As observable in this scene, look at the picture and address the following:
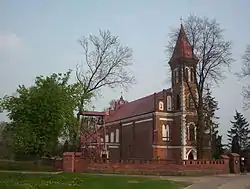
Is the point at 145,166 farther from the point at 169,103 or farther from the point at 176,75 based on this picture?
the point at 176,75

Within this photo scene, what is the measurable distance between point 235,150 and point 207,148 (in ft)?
16.7

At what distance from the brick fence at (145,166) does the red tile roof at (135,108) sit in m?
20.2

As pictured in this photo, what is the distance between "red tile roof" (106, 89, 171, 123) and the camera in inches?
2306

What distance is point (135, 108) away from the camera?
64750 millimetres

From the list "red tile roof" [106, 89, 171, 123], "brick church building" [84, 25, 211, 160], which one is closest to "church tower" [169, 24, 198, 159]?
"brick church building" [84, 25, 211, 160]

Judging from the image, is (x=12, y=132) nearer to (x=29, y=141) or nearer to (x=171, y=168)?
(x=29, y=141)

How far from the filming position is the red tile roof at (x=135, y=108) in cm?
5856

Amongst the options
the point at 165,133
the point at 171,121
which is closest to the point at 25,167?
the point at 165,133

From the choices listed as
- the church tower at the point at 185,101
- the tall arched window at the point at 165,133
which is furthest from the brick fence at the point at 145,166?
the tall arched window at the point at 165,133

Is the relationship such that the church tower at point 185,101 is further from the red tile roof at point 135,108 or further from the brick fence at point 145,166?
the brick fence at point 145,166

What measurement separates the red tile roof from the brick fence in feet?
66.3

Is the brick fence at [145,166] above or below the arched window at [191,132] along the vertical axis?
below

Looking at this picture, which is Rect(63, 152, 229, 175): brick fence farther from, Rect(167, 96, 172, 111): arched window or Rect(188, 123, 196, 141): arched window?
Rect(167, 96, 172, 111): arched window

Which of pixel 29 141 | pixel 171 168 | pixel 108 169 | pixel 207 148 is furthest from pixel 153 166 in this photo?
pixel 207 148
